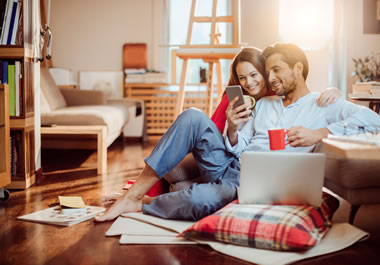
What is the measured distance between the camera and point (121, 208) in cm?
191

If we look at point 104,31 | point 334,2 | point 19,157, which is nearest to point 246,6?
point 334,2

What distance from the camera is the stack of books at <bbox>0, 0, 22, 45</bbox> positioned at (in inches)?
99.5

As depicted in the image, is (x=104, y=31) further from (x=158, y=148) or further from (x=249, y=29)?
(x=158, y=148)

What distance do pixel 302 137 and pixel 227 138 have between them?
331 mm

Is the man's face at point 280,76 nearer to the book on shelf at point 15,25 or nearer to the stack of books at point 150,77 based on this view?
the book on shelf at point 15,25

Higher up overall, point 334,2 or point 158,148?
point 334,2

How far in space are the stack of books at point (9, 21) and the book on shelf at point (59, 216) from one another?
110cm

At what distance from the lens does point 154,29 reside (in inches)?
226

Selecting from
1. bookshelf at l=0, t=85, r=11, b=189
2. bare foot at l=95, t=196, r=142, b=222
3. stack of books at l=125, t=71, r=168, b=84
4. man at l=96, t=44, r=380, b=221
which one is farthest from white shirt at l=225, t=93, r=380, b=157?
stack of books at l=125, t=71, r=168, b=84

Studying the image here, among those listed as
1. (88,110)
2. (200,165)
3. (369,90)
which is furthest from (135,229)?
(88,110)

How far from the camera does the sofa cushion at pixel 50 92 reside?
387 centimetres

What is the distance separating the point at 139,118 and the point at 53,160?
1.83 meters

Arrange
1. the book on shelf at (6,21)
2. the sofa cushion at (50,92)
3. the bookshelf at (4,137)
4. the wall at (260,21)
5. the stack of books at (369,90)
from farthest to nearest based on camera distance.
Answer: the wall at (260,21), the sofa cushion at (50,92), the book on shelf at (6,21), the stack of books at (369,90), the bookshelf at (4,137)

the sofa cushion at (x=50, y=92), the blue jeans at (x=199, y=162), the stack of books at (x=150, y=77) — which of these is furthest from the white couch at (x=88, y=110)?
the blue jeans at (x=199, y=162)
